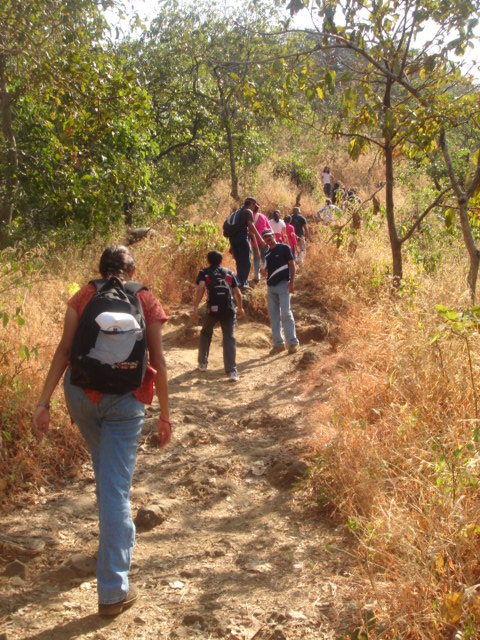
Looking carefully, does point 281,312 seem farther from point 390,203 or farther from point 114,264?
point 114,264

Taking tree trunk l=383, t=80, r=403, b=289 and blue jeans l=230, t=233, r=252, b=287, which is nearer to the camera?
tree trunk l=383, t=80, r=403, b=289

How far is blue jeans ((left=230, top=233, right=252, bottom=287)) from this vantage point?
10.2m

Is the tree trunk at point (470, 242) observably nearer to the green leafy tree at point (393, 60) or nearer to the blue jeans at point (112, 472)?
the green leafy tree at point (393, 60)

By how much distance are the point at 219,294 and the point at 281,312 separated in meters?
1.44

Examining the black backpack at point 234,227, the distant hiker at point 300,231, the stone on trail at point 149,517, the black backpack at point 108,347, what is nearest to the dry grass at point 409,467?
the stone on trail at point 149,517

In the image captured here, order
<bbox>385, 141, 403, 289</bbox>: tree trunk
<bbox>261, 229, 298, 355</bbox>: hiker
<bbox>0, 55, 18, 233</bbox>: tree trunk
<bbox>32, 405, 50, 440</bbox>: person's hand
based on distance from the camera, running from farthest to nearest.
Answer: <bbox>261, 229, 298, 355</bbox>: hiker < <bbox>0, 55, 18, 233</bbox>: tree trunk < <bbox>385, 141, 403, 289</bbox>: tree trunk < <bbox>32, 405, 50, 440</bbox>: person's hand

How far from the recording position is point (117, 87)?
6293 mm

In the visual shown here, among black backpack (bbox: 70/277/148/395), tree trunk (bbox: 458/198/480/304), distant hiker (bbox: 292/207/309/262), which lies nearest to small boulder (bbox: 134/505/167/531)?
black backpack (bbox: 70/277/148/395)

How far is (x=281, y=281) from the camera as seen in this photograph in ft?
27.9

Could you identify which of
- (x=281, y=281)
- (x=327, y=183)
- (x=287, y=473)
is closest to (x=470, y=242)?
(x=287, y=473)

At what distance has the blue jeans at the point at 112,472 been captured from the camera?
2.98 meters

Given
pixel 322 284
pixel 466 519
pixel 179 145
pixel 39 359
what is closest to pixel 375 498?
pixel 466 519

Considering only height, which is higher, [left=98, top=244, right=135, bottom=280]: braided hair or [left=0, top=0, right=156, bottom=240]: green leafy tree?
[left=0, top=0, right=156, bottom=240]: green leafy tree

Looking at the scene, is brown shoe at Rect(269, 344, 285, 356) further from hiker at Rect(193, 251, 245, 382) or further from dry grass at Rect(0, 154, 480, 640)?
hiker at Rect(193, 251, 245, 382)
